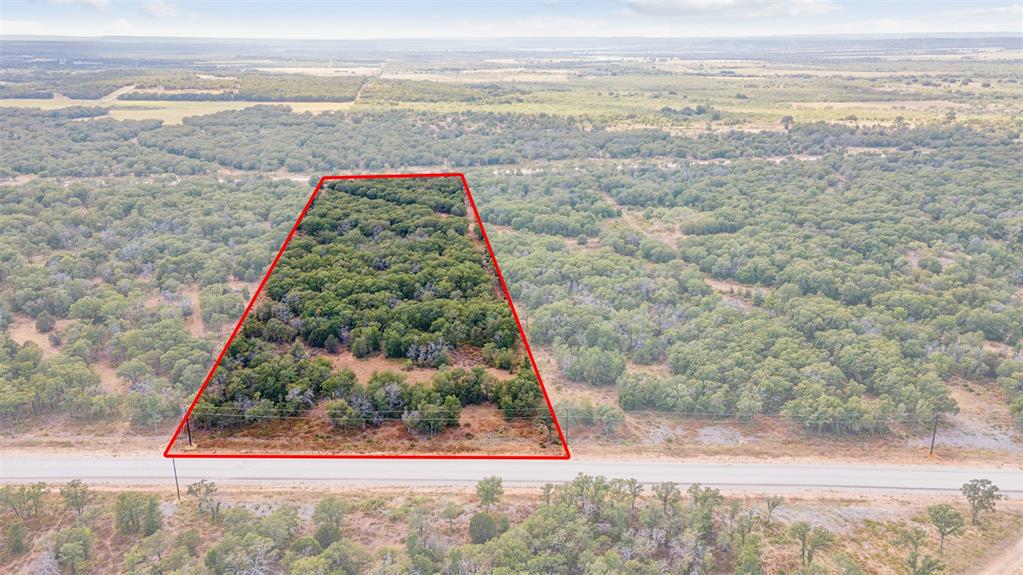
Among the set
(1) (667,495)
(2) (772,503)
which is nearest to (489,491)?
(1) (667,495)

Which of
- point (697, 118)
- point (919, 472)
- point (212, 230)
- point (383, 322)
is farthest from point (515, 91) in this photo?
point (383, 322)

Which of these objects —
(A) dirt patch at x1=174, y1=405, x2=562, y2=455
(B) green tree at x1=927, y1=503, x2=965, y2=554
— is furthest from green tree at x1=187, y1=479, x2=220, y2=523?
(B) green tree at x1=927, y1=503, x2=965, y2=554

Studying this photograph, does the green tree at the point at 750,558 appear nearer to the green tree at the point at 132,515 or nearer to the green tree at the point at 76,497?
the green tree at the point at 132,515

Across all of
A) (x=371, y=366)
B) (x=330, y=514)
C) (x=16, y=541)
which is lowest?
(x=16, y=541)

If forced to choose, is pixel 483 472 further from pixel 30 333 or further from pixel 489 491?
pixel 30 333

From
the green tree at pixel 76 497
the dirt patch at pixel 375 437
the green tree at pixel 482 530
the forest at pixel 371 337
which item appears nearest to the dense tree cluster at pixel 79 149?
the green tree at pixel 76 497

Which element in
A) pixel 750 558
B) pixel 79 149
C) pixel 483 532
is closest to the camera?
pixel 750 558

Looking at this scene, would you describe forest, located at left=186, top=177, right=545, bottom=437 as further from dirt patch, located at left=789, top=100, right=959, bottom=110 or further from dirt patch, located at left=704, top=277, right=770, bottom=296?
dirt patch, located at left=789, top=100, right=959, bottom=110
